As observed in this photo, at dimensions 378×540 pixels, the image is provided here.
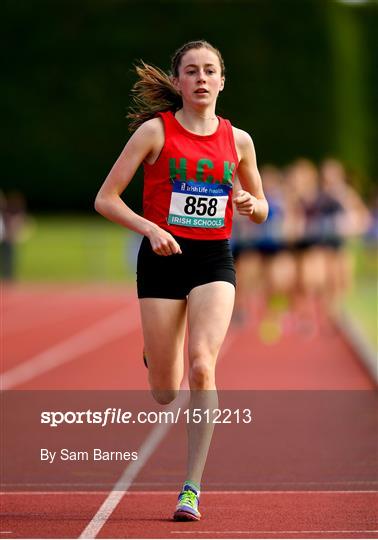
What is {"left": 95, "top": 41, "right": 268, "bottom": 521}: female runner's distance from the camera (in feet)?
21.0

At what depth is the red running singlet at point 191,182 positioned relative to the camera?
6.44 metres

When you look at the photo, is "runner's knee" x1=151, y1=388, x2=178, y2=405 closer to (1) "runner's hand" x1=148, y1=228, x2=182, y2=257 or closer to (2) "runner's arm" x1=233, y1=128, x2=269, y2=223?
(1) "runner's hand" x1=148, y1=228, x2=182, y2=257

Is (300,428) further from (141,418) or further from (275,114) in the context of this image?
(275,114)

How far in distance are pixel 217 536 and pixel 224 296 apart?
3.76 feet

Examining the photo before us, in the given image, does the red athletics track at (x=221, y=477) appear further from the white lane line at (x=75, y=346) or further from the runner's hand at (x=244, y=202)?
the runner's hand at (x=244, y=202)

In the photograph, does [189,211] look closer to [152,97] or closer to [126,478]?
[152,97]

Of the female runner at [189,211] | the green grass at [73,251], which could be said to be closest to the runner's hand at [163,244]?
the female runner at [189,211]

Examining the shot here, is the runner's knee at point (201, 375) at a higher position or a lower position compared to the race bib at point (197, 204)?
lower

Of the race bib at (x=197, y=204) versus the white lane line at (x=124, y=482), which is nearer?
the white lane line at (x=124, y=482)

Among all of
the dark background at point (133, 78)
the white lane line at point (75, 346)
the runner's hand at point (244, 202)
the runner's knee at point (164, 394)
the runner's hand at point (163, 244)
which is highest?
the dark background at point (133, 78)

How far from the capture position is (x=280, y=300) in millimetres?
24625

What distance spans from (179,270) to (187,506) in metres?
1.08

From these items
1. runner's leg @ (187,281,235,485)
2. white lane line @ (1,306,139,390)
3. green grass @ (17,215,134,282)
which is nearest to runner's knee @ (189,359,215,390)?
runner's leg @ (187,281,235,485)

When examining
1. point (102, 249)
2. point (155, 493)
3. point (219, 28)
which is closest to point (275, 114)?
point (219, 28)
